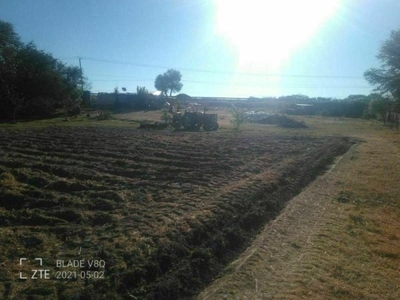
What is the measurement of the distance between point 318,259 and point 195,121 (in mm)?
29518

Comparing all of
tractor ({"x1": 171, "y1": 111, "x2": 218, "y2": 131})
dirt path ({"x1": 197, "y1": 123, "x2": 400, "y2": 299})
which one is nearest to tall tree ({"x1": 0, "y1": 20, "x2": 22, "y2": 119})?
tractor ({"x1": 171, "y1": 111, "x2": 218, "y2": 131})

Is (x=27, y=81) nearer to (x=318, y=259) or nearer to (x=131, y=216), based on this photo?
(x=131, y=216)

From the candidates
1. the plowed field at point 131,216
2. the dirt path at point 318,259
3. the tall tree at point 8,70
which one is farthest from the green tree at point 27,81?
the dirt path at point 318,259

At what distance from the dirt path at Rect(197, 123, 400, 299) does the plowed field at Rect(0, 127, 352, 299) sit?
1.33 ft

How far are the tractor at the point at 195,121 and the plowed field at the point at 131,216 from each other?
20.0 meters

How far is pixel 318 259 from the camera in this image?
22.8ft

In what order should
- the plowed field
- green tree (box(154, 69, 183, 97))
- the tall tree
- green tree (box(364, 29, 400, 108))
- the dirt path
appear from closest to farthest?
1. the plowed field
2. the dirt path
3. green tree (box(364, 29, 400, 108))
4. the tall tree
5. green tree (box(154, 69, 183, 97))

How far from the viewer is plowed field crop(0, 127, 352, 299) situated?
557 centimetres

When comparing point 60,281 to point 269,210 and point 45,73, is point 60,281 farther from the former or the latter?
point 45,73

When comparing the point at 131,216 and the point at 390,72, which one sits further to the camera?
the point at 390,72

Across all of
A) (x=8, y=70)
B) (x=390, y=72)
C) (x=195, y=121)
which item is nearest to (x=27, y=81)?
(x=8, y=70)

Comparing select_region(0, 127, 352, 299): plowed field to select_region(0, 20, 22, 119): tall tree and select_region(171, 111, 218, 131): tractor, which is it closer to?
select_region(171, 111, 218, 131): tractor

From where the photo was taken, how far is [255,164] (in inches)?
615

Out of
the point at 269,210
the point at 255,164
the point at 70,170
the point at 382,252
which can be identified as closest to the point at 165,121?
the point at 255,164
